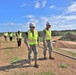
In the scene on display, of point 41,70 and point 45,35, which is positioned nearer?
point 41,70

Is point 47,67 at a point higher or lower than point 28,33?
lower

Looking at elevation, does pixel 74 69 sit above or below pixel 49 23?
below

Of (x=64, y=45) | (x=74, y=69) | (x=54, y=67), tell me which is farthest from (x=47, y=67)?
A: (x=64, y=45)

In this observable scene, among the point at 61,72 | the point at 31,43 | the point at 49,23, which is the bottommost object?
the point at 61,72

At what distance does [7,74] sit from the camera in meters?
10.0

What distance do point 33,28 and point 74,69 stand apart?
8.61 feet

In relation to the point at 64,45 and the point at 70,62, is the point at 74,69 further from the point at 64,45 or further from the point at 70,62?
the point at 64,45

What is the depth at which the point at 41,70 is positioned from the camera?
422 inches

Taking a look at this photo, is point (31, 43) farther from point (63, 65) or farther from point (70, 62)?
point (70, 62)

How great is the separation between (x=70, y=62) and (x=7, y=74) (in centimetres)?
388

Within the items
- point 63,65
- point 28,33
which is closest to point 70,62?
point 63,65

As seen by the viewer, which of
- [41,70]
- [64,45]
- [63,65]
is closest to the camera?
[41,70]

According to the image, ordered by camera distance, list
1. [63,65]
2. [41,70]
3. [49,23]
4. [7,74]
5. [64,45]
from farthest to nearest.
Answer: [64,45]
[49,23]
[63,65]
[41,70]
[7,74]

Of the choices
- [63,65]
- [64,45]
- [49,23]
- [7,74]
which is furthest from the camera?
[64,45]
